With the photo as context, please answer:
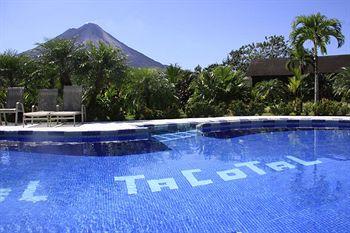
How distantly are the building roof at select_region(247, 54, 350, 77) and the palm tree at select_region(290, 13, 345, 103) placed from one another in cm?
1112

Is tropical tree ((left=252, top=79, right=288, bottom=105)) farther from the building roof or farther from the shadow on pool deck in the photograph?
the building roof

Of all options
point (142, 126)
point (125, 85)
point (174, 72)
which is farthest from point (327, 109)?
point (125, 85)

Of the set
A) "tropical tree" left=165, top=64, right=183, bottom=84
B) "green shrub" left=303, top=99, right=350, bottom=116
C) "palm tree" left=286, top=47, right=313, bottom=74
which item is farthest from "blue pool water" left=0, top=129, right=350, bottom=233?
"palm tree" left=286, top=47, right=313, bottom=74

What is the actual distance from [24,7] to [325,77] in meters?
21.0

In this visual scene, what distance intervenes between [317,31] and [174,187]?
15.9 m

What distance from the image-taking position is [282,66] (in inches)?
1243

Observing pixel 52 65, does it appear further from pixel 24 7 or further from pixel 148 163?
pixel 148 163

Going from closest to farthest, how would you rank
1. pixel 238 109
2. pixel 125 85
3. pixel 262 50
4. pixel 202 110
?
1. pixel 125 85
2. pixel 202 110
3. pixel 238 109
4. pixel 262 50

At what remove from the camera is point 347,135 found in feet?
39.2

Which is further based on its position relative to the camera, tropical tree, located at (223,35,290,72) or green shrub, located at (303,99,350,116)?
tropical tree, located at (223,35,290,72)

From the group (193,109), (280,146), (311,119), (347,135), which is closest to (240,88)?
(193,109)

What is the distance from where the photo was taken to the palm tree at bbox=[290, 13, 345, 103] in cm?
1888

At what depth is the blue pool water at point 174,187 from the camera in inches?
178

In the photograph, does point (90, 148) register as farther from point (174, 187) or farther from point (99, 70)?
point (99, 70)
